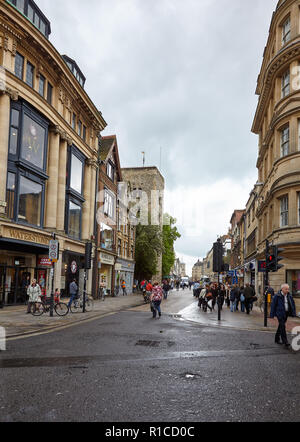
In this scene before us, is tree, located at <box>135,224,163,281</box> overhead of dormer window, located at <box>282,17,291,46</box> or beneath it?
beneath

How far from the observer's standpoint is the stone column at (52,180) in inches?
928

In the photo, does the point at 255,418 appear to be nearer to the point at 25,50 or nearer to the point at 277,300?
the point at 277,300

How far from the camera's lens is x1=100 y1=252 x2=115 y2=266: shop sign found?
114ft

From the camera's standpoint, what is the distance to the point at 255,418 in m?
4.57

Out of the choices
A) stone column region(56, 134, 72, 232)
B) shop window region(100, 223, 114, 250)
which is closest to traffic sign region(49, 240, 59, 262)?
stone column region(56, 134, 72, 232)

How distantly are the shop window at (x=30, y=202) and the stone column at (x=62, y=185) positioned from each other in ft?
7.72

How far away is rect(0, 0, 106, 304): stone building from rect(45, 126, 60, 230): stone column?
0.06m

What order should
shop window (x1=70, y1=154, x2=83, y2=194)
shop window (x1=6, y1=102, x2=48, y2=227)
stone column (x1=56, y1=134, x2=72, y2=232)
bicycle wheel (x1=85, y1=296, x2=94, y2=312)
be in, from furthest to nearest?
shop window (x1=70, y1=154, x2=83, y2=194) → stone column (x1=56, y1=134, x2=72, y2=232) → bicycle wheel (x1=85, y1=296, x2=94, y2=312) → shop window (x1=6, y1=102, x2=48, y2=227)

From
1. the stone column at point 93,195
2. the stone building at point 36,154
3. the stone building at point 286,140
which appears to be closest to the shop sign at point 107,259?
the stone column at point 93,195

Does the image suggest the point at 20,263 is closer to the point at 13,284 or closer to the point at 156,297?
the point at 13,284

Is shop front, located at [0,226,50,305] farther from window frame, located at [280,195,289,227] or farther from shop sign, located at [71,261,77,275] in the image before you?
window frame, located at [280,195,289,227]

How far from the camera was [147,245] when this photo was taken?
52906 millimetres

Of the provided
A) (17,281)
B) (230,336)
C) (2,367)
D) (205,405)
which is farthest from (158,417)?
(17,281)

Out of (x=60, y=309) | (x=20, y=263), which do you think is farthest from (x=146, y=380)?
(x=20, y=263)
